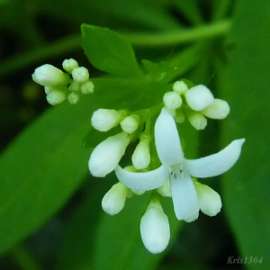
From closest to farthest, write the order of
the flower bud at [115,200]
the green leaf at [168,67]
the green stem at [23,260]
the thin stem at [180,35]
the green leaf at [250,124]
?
the flower bud at [115,200], the green leaf at [168,67], the green leaf at [250,124], the thin stem at [180,35], the green stem at [23,260]

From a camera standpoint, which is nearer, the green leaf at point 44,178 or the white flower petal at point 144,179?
the white flower petal at point 144,179

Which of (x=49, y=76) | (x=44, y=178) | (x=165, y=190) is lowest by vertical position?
(x=44, y=178)

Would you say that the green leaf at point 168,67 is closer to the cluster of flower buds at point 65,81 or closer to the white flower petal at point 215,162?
the cluster of flower buds at point 65,81

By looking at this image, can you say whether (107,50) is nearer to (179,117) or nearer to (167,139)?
(179,117)

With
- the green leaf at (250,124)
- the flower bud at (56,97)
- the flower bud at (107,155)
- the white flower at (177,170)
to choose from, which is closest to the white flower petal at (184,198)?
the white flower at (177,170)

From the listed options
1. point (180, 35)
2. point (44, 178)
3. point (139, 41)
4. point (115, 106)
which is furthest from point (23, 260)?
point (115, 106)

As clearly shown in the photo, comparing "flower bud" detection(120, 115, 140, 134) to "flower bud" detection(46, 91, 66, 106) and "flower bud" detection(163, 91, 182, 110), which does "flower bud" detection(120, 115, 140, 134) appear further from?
"flower bud" detection(46, 91, 66, 106)
